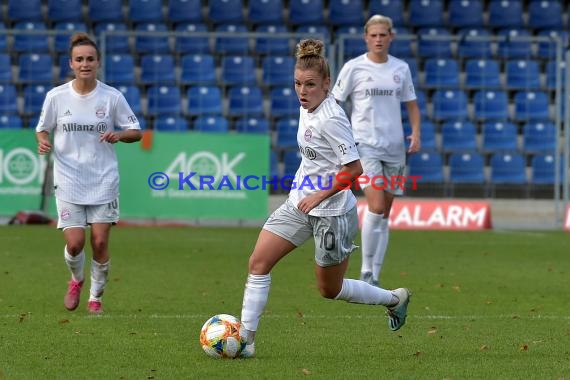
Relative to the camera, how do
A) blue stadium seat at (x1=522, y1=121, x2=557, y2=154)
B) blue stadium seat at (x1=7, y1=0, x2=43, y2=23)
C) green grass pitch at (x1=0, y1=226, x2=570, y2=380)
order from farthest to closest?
1. blue stadium seat at (x1=7, y1=0, x2=43, y2=23)
2. blue stadium seat at (x1=522, y1=121, x2=557, y2=154)
3. green grass pitch at (x1=0, y1=226, x2=570, y2=380)

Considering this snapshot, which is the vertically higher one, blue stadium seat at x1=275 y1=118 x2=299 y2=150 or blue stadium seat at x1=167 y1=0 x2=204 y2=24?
blue stadium seat at x1=167 y1=0 x2=204 y2=24

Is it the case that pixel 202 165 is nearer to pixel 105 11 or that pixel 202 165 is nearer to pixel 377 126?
pixel 105 11

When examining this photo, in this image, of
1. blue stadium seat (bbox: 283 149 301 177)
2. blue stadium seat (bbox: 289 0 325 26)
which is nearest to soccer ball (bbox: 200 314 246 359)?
blue stadium seat (bbox: 283 149 301 177)

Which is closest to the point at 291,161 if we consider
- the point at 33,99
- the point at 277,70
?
the point at 277,70

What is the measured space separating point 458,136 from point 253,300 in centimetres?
1676

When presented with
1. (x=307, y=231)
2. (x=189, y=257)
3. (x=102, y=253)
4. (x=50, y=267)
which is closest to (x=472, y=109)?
(x=189, y=257)

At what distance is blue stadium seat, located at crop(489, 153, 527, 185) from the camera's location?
2273cm

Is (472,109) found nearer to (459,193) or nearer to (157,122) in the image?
(459,193)

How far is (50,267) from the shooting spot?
506 inches

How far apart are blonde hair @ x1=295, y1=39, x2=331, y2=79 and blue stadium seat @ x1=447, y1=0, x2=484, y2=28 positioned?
19625 millimetres

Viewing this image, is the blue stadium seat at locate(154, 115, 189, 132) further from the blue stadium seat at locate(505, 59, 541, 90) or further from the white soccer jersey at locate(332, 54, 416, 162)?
the white soccer jersey at locate(332, 54, 416, 162)

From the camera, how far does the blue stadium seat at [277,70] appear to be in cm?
2244

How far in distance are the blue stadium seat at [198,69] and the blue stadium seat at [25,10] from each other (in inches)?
152

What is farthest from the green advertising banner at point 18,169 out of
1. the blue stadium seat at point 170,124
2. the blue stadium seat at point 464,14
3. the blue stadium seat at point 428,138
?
the blue stadium seat at point 464,14
